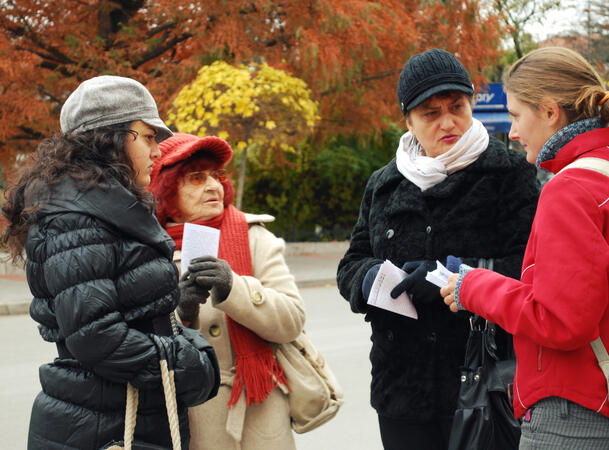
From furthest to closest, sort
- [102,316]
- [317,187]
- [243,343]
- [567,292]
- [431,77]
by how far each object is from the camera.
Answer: [317,187], [243,343], [431,77], [102,316], [567,292]

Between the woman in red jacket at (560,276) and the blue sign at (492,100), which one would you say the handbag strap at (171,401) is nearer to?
the woman in red jacket at (560,276)

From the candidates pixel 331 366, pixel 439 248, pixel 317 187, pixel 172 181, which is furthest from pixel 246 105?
pixel 439 248

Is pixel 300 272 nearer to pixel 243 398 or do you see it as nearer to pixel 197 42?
pixel 197 42

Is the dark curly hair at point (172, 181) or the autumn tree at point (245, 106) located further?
the autumn tree at point (245, 106)

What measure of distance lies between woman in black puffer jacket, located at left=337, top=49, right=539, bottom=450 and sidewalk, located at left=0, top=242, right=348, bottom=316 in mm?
7503

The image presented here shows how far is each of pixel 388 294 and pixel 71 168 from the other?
115 cm

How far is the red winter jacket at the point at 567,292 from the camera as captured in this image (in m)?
1.74

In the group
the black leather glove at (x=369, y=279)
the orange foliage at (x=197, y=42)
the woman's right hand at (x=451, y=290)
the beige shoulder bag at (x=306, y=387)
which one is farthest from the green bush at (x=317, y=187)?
the woman's right hand at (x=451, y=290)

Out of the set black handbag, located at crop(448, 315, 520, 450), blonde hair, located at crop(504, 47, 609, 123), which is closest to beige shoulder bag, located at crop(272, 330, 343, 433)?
black handbag, located at crop(448, 315, 520, 450)

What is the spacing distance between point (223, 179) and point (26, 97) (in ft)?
28.9

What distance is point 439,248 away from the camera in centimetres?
262

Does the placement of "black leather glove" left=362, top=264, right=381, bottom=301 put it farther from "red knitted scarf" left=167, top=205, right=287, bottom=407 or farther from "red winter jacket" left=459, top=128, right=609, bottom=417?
"red winter jacket" left=459, top=128, right=609, bottom=417

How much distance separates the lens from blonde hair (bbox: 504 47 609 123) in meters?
1.91

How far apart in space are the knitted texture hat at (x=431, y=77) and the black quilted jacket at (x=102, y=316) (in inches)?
43.8
